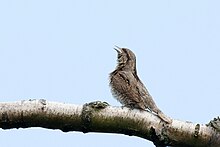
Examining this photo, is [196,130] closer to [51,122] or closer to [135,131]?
[135,131]

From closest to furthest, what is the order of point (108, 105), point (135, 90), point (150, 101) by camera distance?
point (108, 105) → point (150, 101) → point (135, 90)

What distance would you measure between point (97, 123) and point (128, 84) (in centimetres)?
209

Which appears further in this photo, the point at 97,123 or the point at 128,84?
the point at 128,84

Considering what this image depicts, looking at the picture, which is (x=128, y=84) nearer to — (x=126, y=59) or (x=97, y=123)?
(x=126, y=59)

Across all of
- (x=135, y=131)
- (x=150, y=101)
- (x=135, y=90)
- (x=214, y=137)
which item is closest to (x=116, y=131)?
(x=135, y=131)

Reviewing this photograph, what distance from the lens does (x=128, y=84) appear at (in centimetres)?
558

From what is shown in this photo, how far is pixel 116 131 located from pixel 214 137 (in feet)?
2.32

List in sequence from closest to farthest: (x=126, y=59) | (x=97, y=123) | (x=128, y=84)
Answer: (x=97, y=123)
(x=128, y=84)
(x=126, y=59)

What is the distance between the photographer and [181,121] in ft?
11.7

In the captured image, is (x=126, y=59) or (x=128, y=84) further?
(x=126, y=59)

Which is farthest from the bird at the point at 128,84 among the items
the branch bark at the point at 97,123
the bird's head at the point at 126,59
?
the branch bark at the point at 97,123

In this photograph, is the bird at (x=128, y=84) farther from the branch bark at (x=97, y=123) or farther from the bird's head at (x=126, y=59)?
the branch bark at (x=97, y=123)

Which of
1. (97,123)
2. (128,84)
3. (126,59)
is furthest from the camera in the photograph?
(126,59)

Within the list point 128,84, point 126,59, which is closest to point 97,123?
point 128,84
